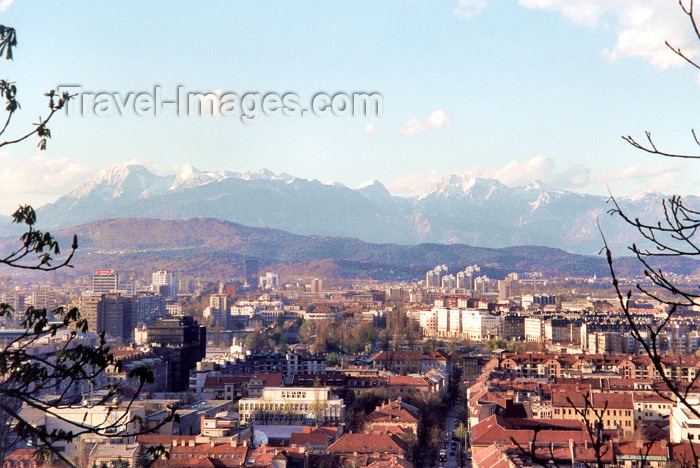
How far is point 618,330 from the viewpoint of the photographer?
32500 mm

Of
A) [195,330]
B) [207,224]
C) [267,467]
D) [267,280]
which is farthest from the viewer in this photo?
[207,224]

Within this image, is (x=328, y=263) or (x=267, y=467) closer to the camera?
(x=267, y=467)

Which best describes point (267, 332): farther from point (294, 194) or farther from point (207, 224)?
point (294, 194)

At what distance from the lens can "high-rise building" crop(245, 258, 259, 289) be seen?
78.0 meters

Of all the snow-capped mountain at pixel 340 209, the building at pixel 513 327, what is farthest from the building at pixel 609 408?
the snow-capped mountain at pixel 340 209

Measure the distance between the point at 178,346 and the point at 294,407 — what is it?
7.67m

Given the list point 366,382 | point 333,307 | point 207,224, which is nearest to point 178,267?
point 207,224

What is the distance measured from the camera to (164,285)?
59812mm

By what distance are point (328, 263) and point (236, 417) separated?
70799 millimetres

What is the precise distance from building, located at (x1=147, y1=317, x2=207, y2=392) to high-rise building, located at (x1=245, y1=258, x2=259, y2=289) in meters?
47.1

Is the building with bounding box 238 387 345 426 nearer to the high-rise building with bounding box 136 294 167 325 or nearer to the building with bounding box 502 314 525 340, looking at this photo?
the building with bounding box 502 314 525 340

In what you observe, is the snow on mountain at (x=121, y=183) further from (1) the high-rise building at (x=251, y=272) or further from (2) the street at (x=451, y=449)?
(2) the street at (x=451, y=449)

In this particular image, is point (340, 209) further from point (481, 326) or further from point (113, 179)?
point (481, 326)

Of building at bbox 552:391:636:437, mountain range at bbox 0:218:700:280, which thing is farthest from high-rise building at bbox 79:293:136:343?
mountain range at bbox 0:218:700:280
